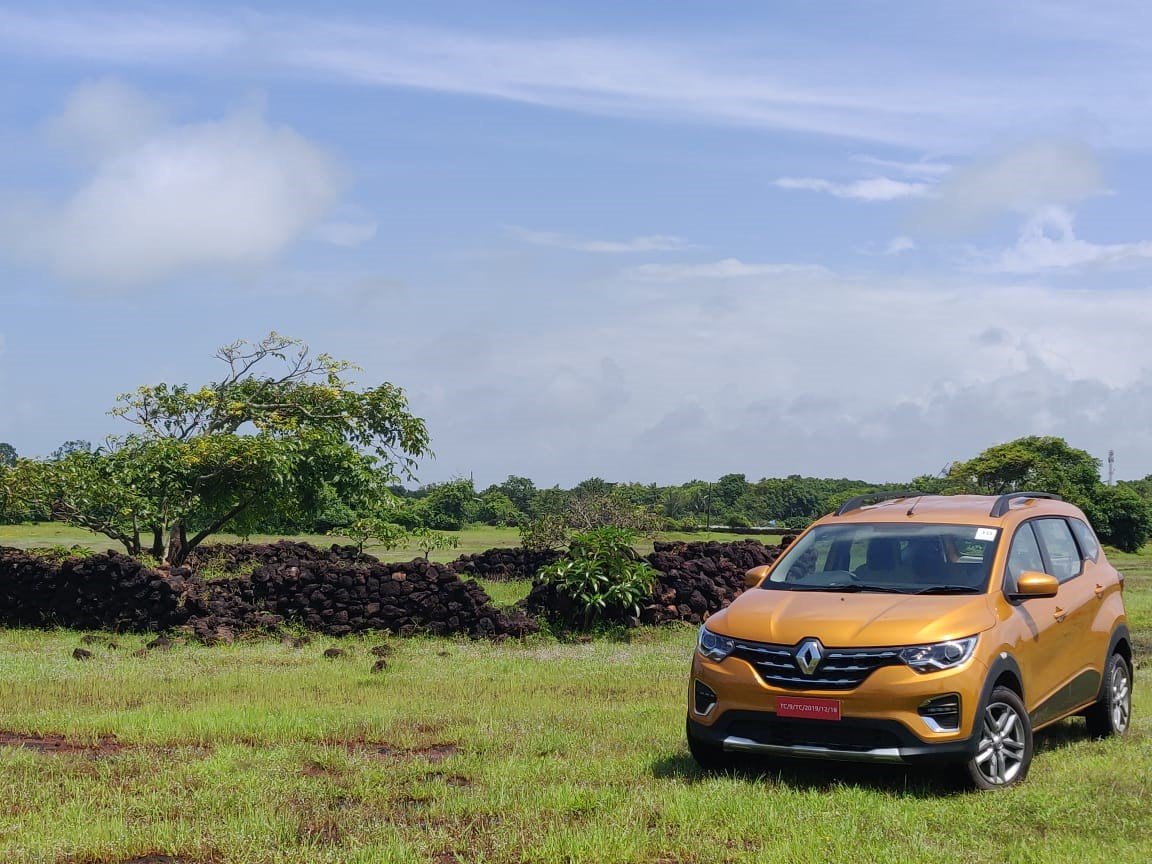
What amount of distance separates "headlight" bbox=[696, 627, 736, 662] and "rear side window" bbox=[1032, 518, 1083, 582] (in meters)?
2.95

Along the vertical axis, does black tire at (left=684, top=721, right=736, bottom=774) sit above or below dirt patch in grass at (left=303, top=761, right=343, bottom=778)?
above

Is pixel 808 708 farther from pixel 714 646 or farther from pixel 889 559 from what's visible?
pixel 889 559

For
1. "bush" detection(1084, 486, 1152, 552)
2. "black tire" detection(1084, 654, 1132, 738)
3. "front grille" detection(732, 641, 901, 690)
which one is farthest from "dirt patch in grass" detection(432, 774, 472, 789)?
"bush" detection(1084, 486, 1152, 552)

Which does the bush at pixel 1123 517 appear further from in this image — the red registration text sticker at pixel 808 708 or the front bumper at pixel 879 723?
the red registration text sticker at pixel 808 708

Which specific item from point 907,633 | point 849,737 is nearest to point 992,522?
point 907,633

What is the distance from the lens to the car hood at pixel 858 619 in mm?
7684

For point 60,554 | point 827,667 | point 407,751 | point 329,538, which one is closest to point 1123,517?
point 329,538

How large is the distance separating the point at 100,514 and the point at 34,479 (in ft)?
4.66

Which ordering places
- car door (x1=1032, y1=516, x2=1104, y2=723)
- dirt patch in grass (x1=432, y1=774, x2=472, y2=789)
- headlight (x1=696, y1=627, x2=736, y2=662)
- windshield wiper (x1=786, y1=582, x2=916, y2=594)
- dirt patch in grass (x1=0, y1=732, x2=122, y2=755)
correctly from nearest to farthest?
1. headlight (x1=696, y1=627, x2=736, y2=662)
2. dirt patch in grass (x1=432, y1=774, x2=472, y2=789)
3. windshield wiper (x1=786, y1=582, x2=916, y2=594)
4. car door (x1=1032, y1=516, x2=1104, y2=723)
5. dirt patch in grass (x1=0, y1=732, x2=122, y2=755)

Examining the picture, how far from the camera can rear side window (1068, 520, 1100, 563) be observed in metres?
10.1

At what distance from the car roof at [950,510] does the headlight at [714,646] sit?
70.3 inches

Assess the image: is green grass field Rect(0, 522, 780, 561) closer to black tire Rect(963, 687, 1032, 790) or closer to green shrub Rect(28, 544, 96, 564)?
green shrub Rect(28, 544, 96, 564)

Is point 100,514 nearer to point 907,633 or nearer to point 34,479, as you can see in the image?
point 34,479

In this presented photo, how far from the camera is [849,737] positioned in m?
7.59
